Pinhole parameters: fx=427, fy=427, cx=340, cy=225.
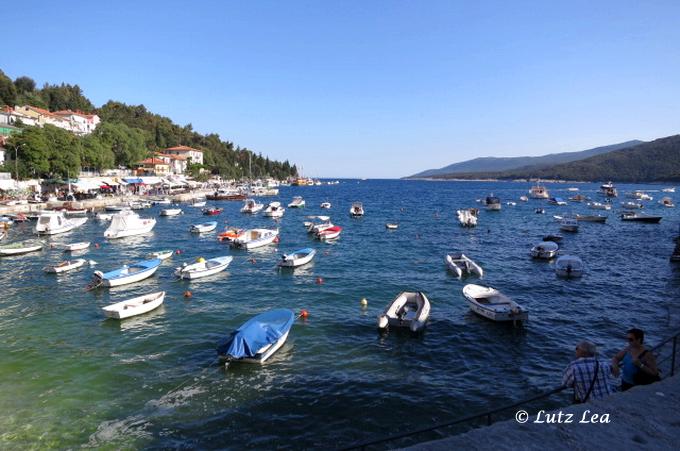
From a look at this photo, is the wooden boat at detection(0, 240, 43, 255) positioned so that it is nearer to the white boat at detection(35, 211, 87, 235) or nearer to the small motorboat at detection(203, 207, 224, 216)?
the white boat at detection(35, 211, 87, 235)

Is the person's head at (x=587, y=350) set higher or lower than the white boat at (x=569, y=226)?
higher

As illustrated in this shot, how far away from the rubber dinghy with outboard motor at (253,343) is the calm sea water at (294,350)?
1.58ft

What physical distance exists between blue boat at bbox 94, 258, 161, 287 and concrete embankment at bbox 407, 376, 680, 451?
91.6ft

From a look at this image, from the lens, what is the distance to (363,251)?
137 feet

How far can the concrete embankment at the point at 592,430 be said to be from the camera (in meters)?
6.23

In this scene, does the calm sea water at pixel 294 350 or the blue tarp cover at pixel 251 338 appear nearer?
the calm sea water at pixel 294 350

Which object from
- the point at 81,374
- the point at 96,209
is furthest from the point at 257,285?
the point at 96,209

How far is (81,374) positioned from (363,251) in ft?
93.1


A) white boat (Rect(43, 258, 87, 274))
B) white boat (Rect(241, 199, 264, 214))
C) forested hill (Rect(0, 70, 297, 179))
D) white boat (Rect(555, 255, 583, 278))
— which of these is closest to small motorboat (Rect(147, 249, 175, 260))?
white boat (Rect(43, 258, 87, 274))

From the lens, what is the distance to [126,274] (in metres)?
29.7

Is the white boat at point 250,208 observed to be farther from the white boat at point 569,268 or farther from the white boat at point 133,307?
the white boat at point 569,268

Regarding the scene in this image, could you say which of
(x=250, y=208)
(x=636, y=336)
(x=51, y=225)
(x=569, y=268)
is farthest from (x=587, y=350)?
(x=250, y=208)

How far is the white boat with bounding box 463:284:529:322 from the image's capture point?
20906 mm

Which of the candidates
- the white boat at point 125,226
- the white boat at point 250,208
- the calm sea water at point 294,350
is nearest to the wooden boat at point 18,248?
the calm sea water at point 294,350
